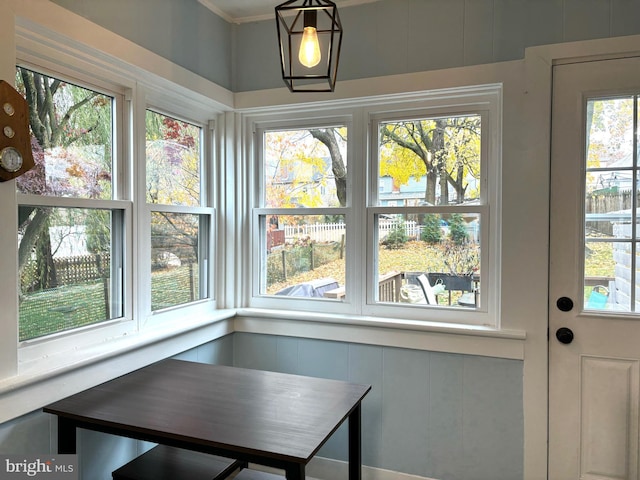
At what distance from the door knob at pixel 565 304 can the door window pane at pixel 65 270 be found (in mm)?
1986

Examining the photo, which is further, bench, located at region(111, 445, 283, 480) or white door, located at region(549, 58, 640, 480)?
white door, located at region(549, 58, 640, 480)

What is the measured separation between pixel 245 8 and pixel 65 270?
5.42 ft

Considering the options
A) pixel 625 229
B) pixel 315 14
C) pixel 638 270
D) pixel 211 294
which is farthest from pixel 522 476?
pixel 315 14

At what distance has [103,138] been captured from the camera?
1.89m

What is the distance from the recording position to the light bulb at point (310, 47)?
1.30m

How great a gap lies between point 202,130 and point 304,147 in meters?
0.59

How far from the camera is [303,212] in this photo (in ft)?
8.36

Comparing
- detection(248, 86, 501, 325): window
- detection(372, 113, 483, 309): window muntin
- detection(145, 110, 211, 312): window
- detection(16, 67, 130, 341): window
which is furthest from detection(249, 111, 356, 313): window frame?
detection(16, 67, 130, 341): window

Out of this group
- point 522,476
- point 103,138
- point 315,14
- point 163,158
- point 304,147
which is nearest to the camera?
point 315,14

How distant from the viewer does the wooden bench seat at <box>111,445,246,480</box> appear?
5.37 feet

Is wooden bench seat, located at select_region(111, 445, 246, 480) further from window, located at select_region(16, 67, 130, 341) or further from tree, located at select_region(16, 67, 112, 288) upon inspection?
tree, located at select_region(16, 67, 112, 288)

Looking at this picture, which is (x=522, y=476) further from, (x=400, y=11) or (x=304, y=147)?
(x=400, y=11)

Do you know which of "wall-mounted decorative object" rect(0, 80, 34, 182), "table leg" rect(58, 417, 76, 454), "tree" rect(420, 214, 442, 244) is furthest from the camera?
"tree" rect(420, 214, 442, 244)

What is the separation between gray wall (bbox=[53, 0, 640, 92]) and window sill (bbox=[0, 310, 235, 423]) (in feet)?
4.23
